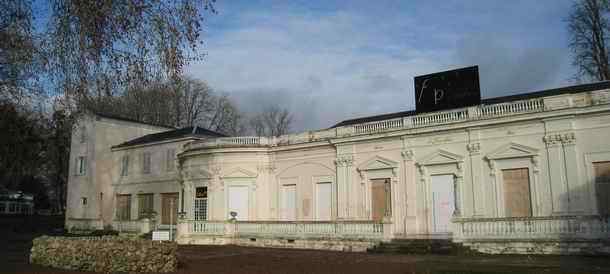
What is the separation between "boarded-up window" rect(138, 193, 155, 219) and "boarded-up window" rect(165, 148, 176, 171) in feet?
7.14

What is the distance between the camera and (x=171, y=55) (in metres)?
10.3

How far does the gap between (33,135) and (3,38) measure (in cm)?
1428

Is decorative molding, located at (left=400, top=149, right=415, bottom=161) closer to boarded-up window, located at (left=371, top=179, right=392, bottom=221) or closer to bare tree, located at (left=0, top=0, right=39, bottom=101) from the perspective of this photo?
boarded-up window, located at (left=371, top=179, right=392, bottom=221)

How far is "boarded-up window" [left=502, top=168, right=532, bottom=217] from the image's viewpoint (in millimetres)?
19875

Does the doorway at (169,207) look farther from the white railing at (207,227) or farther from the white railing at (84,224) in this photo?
the white railing at (84,224)

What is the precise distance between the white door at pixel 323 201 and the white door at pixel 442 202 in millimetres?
5335

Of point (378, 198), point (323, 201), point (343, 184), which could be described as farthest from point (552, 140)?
point (323, 201)

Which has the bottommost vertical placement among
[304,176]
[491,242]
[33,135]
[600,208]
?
[491,242]

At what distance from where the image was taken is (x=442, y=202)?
21.8m

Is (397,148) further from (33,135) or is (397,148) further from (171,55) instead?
(33,135)

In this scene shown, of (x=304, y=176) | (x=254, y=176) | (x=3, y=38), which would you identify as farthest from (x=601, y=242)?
(x=3, y=38)

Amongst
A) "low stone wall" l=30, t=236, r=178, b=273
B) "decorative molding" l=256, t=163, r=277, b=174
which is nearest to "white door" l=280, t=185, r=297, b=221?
"decorative molding" l=256, t=163, r=277, b=174

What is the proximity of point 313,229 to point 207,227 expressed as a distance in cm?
553

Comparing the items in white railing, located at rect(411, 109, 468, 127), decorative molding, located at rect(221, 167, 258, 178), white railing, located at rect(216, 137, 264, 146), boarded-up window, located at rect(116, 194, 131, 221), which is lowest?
boarded-up window, located at rect(116, 194, 131, 221)
